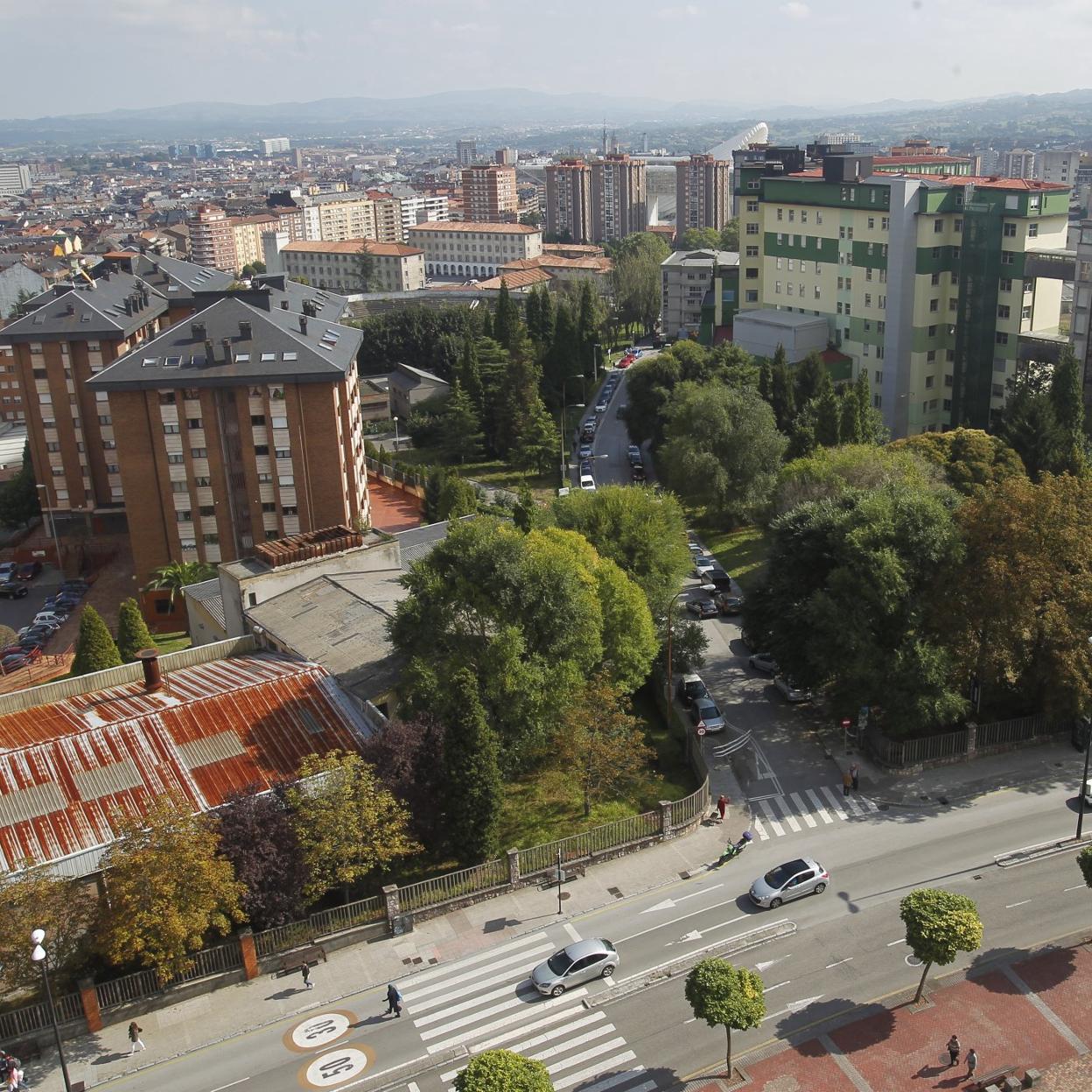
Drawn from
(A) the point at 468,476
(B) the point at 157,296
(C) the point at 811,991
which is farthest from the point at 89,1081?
(B) the point at 157,296

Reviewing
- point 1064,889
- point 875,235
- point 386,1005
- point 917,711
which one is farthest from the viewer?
point 875,235

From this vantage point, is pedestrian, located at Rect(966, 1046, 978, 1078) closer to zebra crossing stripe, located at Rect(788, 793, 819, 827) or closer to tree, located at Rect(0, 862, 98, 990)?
zebra crossing stripe, located at Rect(788, 793, 819, 827)

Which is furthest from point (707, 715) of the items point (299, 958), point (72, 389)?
point (72, 389)

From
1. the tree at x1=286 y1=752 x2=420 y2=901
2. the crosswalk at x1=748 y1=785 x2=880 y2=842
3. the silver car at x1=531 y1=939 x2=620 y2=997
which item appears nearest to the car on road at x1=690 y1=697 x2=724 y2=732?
the crosswalk at x1=748 y1=785 x2=880 y2=842

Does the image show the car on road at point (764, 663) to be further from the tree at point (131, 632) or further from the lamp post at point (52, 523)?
the lamp post at point (52, 523)

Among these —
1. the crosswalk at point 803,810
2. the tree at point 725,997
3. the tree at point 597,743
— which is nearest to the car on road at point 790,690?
the crosswalk at point 803,810

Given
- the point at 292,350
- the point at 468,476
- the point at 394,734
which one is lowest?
the point at 468,476

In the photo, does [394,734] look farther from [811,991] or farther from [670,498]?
[670,498]
